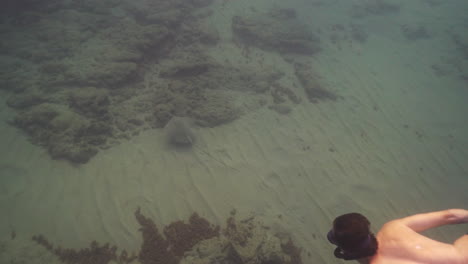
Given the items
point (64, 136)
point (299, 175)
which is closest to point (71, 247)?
point (64, 136)

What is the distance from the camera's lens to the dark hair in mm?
1989

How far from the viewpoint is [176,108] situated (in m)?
7.94

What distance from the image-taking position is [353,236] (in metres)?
1.99

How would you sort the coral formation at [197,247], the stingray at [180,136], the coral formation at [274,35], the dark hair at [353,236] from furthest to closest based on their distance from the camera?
the coral formation at [274,35] < the stingray at [180,136] < the coral formation at [197,247] < the dark hair at [353,236]

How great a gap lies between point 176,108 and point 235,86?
8.82ft

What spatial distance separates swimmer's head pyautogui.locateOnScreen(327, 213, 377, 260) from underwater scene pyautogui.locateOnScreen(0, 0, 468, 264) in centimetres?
274

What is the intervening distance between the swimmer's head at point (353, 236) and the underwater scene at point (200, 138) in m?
2.74

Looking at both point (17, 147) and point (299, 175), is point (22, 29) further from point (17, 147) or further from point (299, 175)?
point (299, 175)

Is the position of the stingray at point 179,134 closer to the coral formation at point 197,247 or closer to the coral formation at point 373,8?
the coral formation at point 197,247

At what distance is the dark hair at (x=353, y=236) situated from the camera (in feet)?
6.53

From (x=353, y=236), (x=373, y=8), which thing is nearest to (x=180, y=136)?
(x=353, y=236)

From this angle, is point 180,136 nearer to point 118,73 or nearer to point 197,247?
point 197,247

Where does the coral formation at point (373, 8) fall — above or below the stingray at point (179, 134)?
above

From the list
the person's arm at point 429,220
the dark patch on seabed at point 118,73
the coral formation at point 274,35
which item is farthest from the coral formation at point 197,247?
the coral formation at point 274,35
